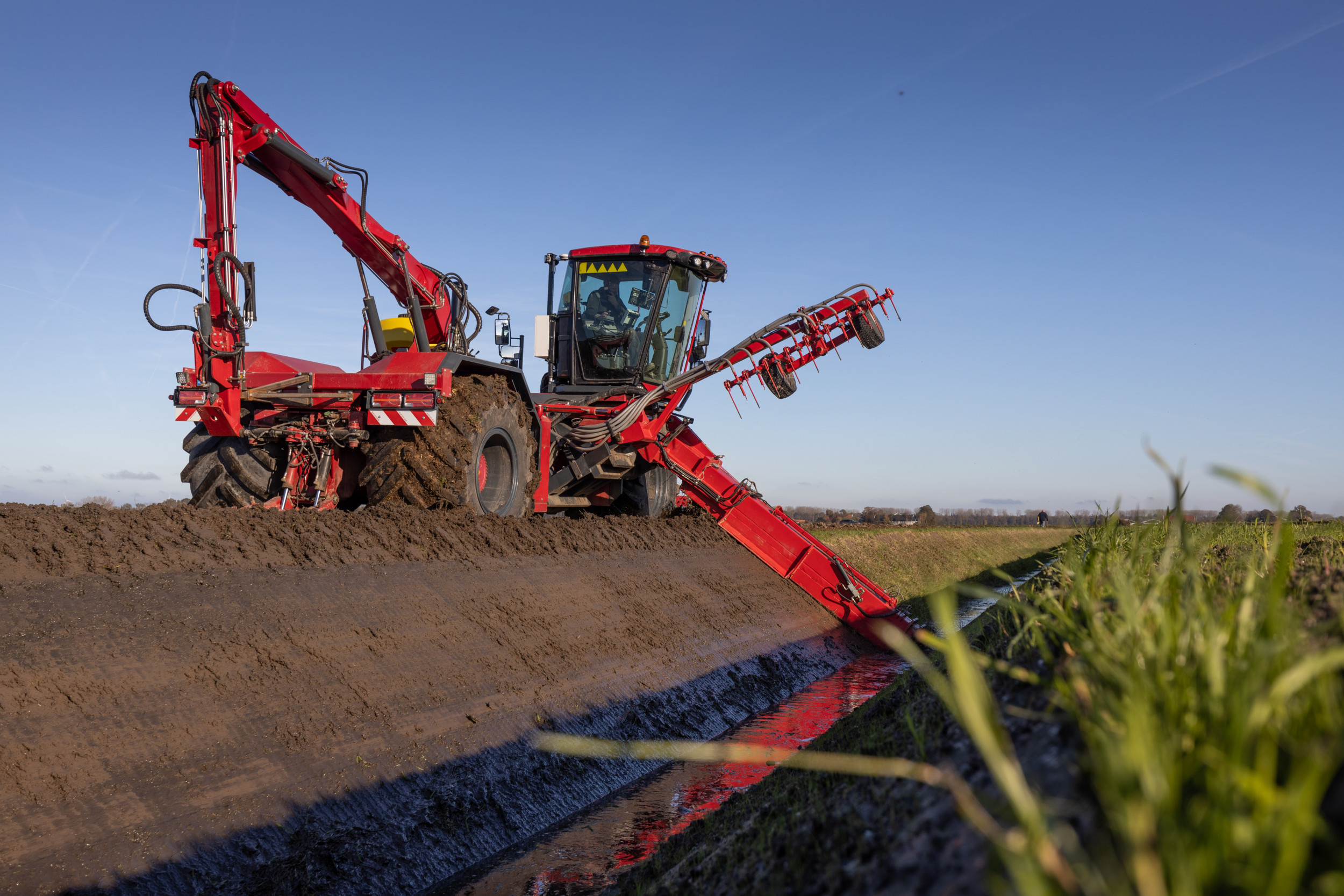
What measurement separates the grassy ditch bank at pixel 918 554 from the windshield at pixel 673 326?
479 centimetres

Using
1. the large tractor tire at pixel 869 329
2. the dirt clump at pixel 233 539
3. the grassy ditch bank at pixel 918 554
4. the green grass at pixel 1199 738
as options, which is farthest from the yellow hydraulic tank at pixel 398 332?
the green grass at pixel 1199 738

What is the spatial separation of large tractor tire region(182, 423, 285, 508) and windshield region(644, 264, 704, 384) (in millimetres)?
4923

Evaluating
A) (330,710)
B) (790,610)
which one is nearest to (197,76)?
(330,710)

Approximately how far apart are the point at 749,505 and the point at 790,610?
125cm

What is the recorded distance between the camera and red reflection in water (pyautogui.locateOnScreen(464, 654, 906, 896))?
12.4 feet

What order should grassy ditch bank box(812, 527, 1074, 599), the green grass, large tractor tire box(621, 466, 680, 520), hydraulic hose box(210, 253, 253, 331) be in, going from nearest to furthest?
the green grass → hydraulic hose box(210, 253, 253, 331) → large tractor tire box(621, 466, 680, 520) → grassy ditch bank box(812, 527, 1074, 599)

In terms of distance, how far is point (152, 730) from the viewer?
3.38 m

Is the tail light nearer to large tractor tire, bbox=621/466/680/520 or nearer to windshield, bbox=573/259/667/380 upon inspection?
windshield, bbox=573/259/667/380

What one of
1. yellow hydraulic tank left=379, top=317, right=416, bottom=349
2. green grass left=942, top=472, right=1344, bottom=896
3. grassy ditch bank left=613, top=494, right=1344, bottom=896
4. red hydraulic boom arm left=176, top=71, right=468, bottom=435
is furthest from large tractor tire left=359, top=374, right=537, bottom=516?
green grass left=942, top=472, right=1344, bottom=896

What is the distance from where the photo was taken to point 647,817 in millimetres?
4727

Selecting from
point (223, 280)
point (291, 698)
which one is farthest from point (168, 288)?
point (291, 698)

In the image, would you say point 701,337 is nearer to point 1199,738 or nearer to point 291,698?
point 291,698

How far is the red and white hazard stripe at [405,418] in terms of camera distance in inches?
279

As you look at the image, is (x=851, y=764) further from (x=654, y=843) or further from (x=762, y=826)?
(x=654, y=843)
